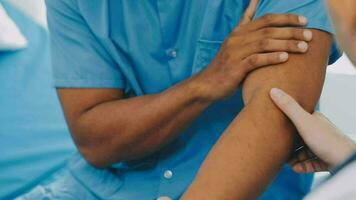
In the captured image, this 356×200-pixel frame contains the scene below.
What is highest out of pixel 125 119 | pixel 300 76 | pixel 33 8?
pixel 300 76

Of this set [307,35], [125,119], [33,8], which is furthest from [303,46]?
[33,8]

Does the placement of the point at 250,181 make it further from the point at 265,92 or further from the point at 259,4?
the point at 259,4

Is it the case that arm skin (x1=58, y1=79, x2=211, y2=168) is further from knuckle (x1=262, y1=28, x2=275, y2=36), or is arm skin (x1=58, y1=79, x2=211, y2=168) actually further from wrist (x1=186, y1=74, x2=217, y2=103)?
knuckle (x1=262, y1=28, x2=275, y2=36)

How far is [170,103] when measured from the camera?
1.16 m

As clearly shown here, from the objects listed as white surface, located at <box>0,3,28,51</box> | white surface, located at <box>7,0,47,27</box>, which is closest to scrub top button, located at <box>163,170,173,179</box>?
white surface, located at <box>0,3,28,51</box>

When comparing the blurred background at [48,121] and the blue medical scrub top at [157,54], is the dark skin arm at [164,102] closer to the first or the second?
the blue medical scrub top at [157,54]

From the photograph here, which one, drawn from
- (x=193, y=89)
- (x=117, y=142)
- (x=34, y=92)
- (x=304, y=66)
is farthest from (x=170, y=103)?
(x=34, y=92)

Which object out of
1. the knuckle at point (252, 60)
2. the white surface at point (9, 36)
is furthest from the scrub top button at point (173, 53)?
the white surface at point (9, 36)

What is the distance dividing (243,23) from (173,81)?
0.71ft

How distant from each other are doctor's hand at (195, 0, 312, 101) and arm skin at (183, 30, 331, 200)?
0.02 m

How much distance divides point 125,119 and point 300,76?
1.28 feet

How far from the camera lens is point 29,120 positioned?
6.06 feet

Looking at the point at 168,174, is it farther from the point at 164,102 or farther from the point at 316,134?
the point at 316,134

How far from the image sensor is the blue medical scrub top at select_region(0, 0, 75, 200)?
1.65 metres
